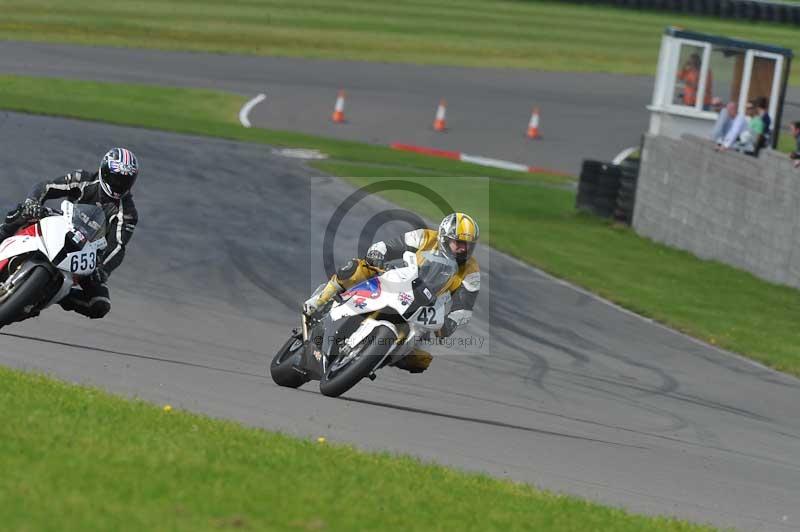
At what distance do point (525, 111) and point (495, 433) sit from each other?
2948 centimetres

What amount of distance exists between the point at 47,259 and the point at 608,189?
17.4m

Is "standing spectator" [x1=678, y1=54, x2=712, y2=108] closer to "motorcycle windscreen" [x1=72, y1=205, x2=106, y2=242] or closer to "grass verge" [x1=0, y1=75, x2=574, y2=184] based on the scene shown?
"grass verge" [x1=0, y1=75, x2=574, y2=184]

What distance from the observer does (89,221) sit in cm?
1181

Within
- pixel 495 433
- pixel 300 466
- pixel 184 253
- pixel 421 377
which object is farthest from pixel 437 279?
pixel 184 253

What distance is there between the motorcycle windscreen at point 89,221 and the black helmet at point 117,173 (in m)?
0.25

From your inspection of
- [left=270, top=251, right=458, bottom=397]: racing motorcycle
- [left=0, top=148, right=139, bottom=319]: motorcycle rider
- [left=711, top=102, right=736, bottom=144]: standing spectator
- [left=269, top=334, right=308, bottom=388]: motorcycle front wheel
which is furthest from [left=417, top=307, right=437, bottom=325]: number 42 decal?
[left=711, top=102, right=736, bottom=144]: standing spectator

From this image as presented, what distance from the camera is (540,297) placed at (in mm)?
Answer: 18469

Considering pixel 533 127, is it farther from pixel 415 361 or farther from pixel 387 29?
pixel 415 361

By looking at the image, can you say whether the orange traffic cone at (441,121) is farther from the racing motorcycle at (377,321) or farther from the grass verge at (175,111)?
the racing motorcycle at (377,321)

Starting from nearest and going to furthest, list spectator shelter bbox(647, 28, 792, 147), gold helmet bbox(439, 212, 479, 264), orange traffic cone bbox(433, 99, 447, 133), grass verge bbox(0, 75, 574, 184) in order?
1. gold helmet bbox(439, 212, 479, 264)
2. spectator shelter bbox(647, 28, 792, 147)
3. grass verge bbox(0, 75, 574, 184)
4. orange traffic cone bbox(433, 99, 447, 133)

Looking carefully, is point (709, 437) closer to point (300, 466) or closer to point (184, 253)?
point (300, 466)

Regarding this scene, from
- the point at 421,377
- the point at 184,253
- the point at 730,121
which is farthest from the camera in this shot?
the point at 730,121

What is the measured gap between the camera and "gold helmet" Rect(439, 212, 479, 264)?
1088 centimetres

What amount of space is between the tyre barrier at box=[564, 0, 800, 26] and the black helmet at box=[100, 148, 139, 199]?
49201 mm
